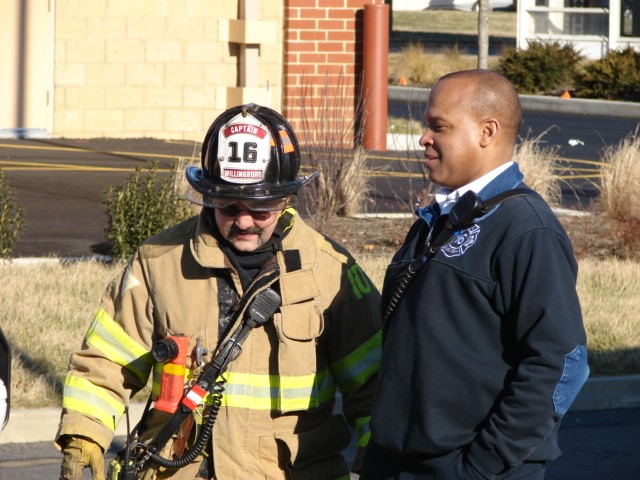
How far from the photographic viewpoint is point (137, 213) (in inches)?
346

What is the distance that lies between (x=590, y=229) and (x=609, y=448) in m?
4.75

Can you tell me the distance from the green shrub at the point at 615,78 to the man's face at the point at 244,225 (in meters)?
25.4

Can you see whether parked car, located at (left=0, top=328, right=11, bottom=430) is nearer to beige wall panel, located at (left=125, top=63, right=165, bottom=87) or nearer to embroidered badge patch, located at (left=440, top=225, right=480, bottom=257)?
embroidered badge patch, located at (left=440, top=225, right=480, bottom=257)

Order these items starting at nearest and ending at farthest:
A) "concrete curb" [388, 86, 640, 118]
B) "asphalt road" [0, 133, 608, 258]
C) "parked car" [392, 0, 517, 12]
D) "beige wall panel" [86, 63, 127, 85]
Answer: "asphalt road" [0, 133, 608, 258] → "beige wall panel" [86, 63, 127, 85] → "concrete curb" [388, 86, 640, 118] → "parked car" [392, 0, 517, 12]

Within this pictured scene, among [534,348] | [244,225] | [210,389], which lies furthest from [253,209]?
[534,348]

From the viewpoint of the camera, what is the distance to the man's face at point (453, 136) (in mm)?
2916

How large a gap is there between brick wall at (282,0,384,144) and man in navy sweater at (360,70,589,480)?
13069 millimetres

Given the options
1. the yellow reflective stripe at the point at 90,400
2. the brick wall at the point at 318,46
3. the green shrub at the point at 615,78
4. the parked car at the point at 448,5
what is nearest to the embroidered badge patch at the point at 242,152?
the yellow reflective stripe at the point at 90,400

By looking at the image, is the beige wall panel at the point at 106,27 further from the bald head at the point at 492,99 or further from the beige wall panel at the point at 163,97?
the bald head at the point at 492,99

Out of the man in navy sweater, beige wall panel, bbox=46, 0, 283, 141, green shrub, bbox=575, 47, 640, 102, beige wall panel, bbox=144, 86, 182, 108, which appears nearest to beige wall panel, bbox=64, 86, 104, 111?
beige wall panel, bbox=46, 0, 283, 141

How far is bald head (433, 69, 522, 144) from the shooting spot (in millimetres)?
2906

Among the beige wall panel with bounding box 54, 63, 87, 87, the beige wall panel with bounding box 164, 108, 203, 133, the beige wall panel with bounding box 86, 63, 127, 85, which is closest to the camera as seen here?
the beige wall panel with bounding box 54, 63, 87, 87

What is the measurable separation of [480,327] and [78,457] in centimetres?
114

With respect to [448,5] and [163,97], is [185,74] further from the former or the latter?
[448,5]
